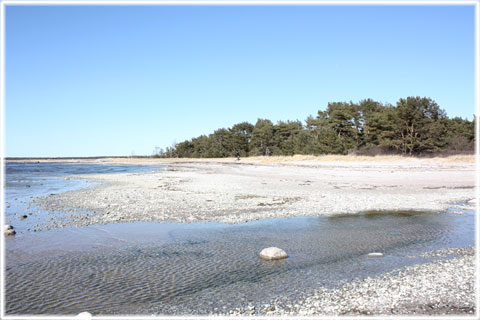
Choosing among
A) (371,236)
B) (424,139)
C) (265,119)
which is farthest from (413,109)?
(265,119)

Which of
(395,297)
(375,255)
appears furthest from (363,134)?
(395,297)

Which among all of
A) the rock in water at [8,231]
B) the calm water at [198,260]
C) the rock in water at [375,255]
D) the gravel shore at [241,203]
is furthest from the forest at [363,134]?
the rock in water at [8,231]

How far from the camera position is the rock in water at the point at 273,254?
26.0 feet

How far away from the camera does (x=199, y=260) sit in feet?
26.1

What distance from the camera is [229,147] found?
103 m

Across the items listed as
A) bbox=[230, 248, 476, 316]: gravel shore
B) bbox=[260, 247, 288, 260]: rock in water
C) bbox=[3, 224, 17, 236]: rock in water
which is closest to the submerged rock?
bbox=[230, 248, 476, 316]: gravel shore

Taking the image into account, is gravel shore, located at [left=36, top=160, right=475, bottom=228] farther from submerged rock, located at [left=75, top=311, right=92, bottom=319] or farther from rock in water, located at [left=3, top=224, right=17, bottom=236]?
submerged rock, located at [left=75, top=311, right=92, bottom=319]

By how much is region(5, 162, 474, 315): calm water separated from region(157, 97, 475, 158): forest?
1735 inches

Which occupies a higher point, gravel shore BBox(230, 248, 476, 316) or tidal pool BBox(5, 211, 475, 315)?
gravel shore BBox(230, 248, 476, 316)

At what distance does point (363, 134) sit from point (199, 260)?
62.7 meters

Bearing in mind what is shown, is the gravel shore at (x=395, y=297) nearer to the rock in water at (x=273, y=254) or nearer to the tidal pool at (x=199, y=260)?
the tidal pool at (x=199, y=260)

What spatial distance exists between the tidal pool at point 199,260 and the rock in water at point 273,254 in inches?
7.6

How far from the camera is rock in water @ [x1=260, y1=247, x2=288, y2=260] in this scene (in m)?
7.93

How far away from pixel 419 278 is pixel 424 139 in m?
51.4
